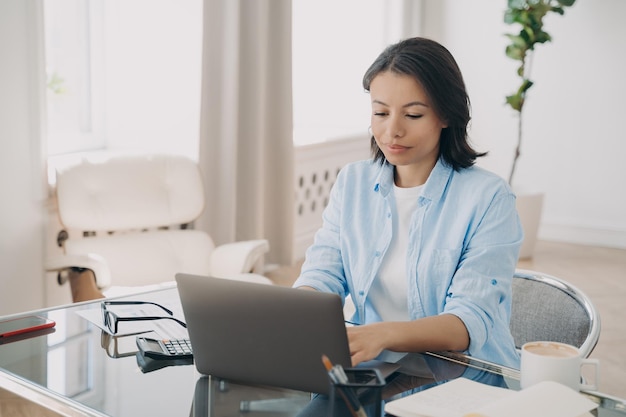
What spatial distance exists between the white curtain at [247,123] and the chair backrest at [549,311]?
2.19 m

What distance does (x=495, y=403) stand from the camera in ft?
4.00

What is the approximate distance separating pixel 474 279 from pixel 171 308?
627 millimetres

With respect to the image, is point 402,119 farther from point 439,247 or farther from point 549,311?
point 549,311

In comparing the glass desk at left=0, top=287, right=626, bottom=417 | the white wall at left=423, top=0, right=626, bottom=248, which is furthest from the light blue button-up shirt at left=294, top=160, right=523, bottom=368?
the white wall at left=423, top=0, right=626, bottom=248

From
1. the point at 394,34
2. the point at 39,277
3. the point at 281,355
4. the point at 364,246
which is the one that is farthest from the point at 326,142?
the point at 281,355

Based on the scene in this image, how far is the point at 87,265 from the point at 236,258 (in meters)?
0.59

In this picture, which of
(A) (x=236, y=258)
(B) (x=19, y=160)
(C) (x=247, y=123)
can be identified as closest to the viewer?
(B) (x=19, y=160)

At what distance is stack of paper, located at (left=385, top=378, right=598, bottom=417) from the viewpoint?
1195 mm

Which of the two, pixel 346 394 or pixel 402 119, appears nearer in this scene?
pixel 346 394

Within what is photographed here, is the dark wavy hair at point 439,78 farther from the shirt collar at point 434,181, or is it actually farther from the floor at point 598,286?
the floor at point 598,286

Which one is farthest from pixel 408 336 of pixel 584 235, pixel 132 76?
pixel 584 235

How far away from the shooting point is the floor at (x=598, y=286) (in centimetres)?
312

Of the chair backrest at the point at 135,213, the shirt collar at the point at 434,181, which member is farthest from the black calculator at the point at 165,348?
the chair backrest at the point at 135,213

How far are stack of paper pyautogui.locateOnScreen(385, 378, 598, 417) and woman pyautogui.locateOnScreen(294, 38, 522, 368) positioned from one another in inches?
8.7
